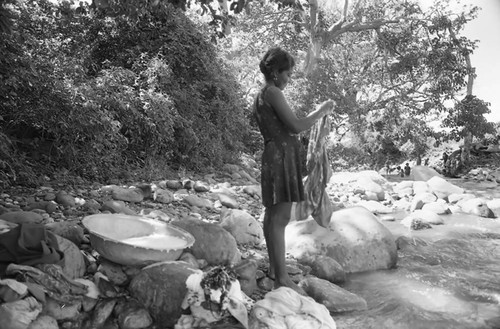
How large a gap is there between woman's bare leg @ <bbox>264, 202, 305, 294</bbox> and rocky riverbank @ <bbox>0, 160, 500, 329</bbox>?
18cm

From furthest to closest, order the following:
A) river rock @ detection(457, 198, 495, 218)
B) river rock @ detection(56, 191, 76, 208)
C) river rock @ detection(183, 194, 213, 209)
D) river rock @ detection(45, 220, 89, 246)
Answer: river rock @ detection(457, 198, 495, 218) → river rock @ detection(183, 194, 213, 209) → river rock @ detection(56, 191, 76, 208) → river rock @ detection(45, 220, 89, 246)

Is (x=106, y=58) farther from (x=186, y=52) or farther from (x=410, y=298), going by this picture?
(x=410, y=298)

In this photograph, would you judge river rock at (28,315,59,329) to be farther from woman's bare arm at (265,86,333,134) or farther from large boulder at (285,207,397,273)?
large boulder at (285,207,397,273)

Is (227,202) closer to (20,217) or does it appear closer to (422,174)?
(20,217)

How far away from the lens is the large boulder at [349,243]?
12.6ft

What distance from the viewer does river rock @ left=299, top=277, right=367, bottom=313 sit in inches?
112

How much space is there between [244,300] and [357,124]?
1174cm

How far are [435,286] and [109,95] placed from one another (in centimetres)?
491

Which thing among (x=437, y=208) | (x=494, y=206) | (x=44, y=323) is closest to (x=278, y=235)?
(x=44, y=323)

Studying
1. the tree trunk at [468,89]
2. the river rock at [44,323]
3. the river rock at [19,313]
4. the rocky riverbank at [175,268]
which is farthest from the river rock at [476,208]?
the river rock at [19,313]

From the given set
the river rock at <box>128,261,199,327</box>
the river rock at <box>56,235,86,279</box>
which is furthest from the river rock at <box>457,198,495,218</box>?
the river rock at <box>56,235,86,279</box>

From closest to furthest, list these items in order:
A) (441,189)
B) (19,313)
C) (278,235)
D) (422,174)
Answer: (19,313) < (278,235) < (441,189) < (422,174)

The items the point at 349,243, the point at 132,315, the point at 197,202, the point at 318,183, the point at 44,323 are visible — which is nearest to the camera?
the point at 44,323

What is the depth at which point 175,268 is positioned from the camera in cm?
257
